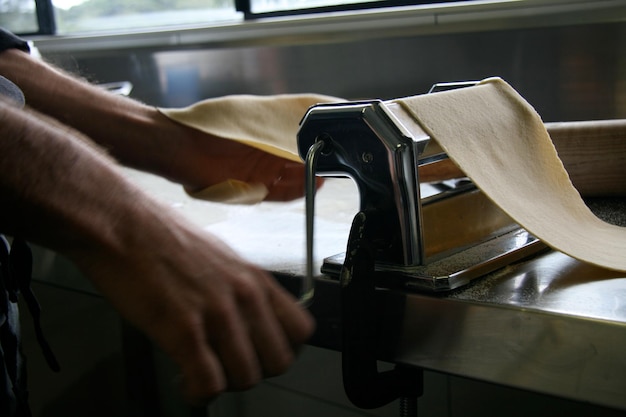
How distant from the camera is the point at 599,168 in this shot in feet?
2.84

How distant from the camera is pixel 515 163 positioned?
64 centimetres

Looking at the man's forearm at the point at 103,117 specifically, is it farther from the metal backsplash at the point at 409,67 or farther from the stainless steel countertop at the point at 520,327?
the metal backsplash at the point at 409,67

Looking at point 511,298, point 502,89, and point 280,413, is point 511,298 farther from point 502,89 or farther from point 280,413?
point 280,413

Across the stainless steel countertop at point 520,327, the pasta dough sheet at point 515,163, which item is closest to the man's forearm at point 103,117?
the stainless steel countertop at point 520,327

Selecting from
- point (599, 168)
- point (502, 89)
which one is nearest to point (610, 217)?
point (599, 168)

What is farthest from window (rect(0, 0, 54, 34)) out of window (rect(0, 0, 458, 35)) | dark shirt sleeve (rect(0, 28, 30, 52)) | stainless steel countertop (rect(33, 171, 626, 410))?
stainless steel countertop (rect(33, 171, 626, 410))

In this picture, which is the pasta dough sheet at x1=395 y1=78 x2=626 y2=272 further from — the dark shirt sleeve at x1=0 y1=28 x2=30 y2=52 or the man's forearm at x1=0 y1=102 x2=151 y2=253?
the dark shirt sleeve at x1=0 y1=28 x2=30 y2=52

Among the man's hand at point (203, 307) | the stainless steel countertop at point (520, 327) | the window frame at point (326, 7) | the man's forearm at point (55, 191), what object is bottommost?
the stainless steel countertop at point (520, 327)

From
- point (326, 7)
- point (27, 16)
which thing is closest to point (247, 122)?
point (326, 7)

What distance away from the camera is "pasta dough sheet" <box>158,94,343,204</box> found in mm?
937

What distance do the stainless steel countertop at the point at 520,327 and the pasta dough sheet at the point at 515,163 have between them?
32mm

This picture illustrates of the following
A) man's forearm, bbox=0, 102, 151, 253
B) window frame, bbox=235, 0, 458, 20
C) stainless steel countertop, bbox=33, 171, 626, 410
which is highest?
window frame, bbox=235, 0, 458, 20

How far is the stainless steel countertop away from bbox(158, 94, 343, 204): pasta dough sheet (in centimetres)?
26

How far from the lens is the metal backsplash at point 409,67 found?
1.18 m
